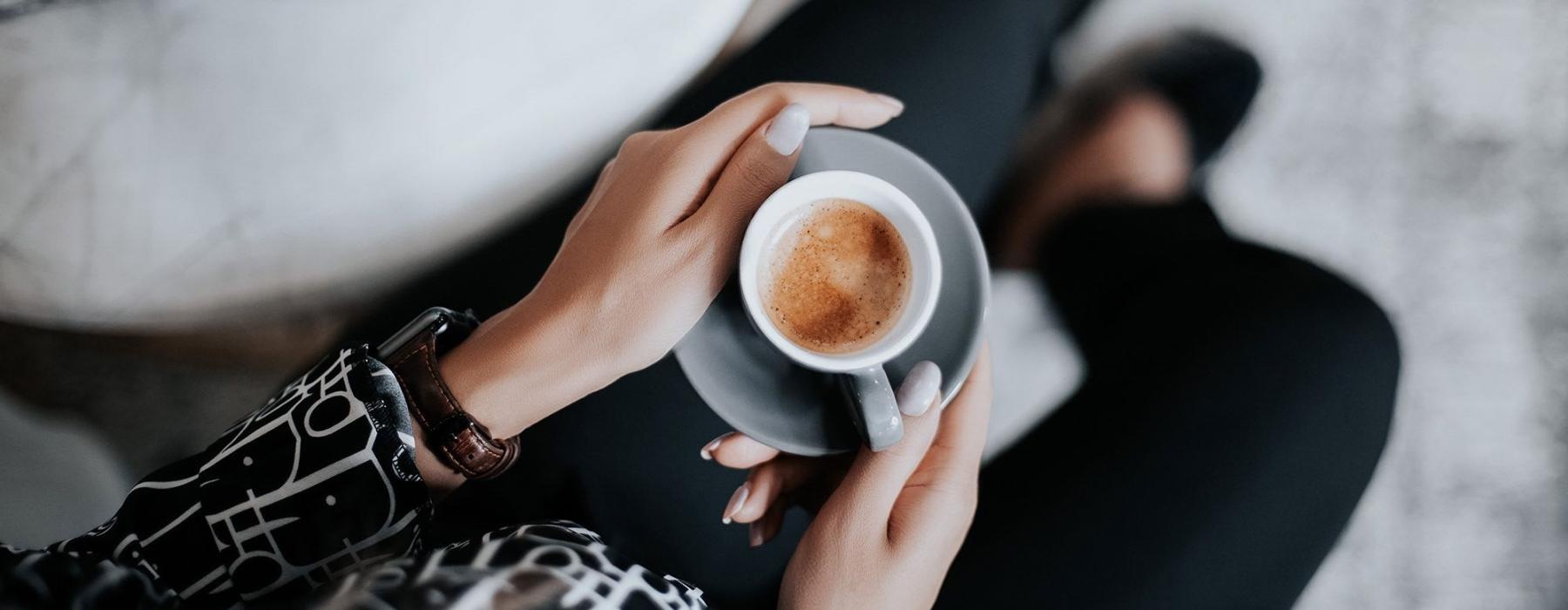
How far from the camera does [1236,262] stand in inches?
35.8

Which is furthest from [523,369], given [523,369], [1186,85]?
[1186,85]

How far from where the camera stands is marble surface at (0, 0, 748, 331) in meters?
0.75

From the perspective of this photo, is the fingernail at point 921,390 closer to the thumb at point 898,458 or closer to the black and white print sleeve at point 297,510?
the thumb at point 898,458

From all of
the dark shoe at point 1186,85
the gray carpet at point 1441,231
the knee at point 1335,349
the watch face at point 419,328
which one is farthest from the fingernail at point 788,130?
the gray carpet at point 1441,231

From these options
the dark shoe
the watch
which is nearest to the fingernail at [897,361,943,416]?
the watch

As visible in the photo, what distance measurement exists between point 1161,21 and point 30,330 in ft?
5.73

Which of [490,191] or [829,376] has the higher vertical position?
[490,191]

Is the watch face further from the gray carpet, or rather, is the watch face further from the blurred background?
the gray carpet

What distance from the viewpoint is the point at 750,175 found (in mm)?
631

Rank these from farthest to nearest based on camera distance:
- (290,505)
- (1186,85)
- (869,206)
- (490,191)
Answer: (1186,85), (490,191), (869,206), (290,505)

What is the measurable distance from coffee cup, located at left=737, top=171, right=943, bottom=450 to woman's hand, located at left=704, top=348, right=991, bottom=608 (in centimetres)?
2

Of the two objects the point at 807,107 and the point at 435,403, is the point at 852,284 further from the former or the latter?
the point at 435,403

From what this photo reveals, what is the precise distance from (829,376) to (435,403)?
12.9 inches

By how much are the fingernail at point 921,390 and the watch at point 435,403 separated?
33cm
